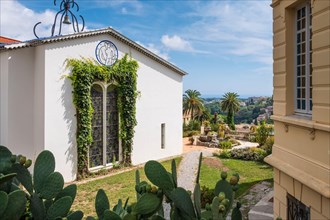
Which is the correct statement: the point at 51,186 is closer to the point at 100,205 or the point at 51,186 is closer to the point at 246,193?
the point at 100,205

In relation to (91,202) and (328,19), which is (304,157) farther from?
(91,202)

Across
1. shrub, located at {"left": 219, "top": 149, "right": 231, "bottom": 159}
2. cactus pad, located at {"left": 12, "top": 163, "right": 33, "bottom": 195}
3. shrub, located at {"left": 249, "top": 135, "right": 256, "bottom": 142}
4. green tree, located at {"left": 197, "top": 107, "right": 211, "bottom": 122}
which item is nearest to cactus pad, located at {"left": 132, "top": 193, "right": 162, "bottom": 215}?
cactus pad, located at {"left": 12, "top": 163, "right": 33, "bottom": 195}

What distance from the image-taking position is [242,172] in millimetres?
17719

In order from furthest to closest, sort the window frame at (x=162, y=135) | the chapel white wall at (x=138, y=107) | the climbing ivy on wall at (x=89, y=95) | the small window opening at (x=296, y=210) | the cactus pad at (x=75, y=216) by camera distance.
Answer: the window frame at (x=162, y=135), the climbing ivy on wall at (x=89, y=95), the chapel white wall at (x=138, y=107), the small window opening at (x=296, y=210), the cactus pad at (x=75, y=216)

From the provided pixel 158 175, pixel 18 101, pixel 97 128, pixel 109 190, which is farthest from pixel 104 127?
pixel 158 175

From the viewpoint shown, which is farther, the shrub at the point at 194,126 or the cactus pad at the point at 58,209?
the shrub at the point at 194,126

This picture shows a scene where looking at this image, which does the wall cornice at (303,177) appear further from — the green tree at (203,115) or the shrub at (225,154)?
the green tree at (203,115)

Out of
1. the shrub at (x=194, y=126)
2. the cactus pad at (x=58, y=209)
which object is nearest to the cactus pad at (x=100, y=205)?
the cactus pad at (x=58, y=209)

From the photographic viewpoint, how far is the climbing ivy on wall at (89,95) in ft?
51.3

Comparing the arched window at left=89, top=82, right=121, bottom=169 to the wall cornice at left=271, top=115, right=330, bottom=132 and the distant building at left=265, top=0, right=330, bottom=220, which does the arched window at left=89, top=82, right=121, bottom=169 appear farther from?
the wall cornice at left=271, top=115, right=330, bottom=132

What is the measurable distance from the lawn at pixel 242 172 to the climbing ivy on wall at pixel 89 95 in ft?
17.4

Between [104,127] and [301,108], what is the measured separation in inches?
505

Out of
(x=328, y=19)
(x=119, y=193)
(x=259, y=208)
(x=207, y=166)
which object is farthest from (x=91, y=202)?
(x=328, y=19)

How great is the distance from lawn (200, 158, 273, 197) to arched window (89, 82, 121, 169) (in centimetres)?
576
